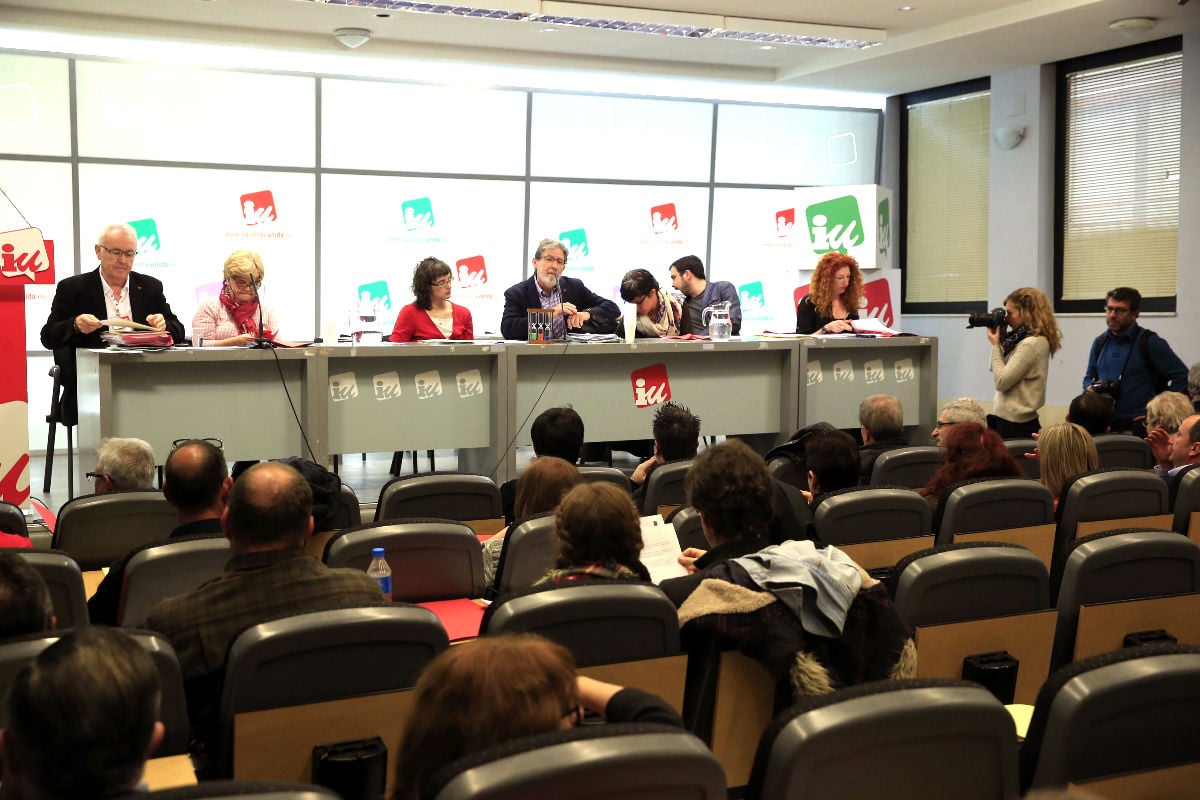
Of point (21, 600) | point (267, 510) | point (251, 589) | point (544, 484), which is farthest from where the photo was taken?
point (544, 484)

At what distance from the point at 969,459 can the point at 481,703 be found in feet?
10.3

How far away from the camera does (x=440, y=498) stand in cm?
390

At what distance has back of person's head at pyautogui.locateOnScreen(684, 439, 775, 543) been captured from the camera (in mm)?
2748

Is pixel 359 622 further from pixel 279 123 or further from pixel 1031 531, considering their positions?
pixel 279 123

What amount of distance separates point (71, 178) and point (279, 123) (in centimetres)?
161

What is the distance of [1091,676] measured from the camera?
1.69 meters

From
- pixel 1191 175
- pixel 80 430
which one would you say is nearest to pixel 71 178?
pixel 80 430

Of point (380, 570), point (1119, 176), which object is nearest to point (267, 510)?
point (380, 570)

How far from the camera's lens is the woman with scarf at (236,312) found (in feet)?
19.6

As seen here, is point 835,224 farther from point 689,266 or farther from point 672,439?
point 672,439

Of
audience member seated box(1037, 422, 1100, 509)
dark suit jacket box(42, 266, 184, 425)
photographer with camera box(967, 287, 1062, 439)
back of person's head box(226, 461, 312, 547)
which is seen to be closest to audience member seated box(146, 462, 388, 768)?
back of person's head box(226, 461, 312, 547)

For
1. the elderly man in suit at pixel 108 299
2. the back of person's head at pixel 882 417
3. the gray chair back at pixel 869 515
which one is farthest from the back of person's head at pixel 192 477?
the back of person's head at pixel 882 417

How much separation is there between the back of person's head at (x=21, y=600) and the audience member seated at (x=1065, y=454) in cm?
345

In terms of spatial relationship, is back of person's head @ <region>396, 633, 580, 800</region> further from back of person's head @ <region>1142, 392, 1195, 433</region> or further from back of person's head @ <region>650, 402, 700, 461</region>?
back of person's head @ <region>1142, 392, 1195, 433</region>
